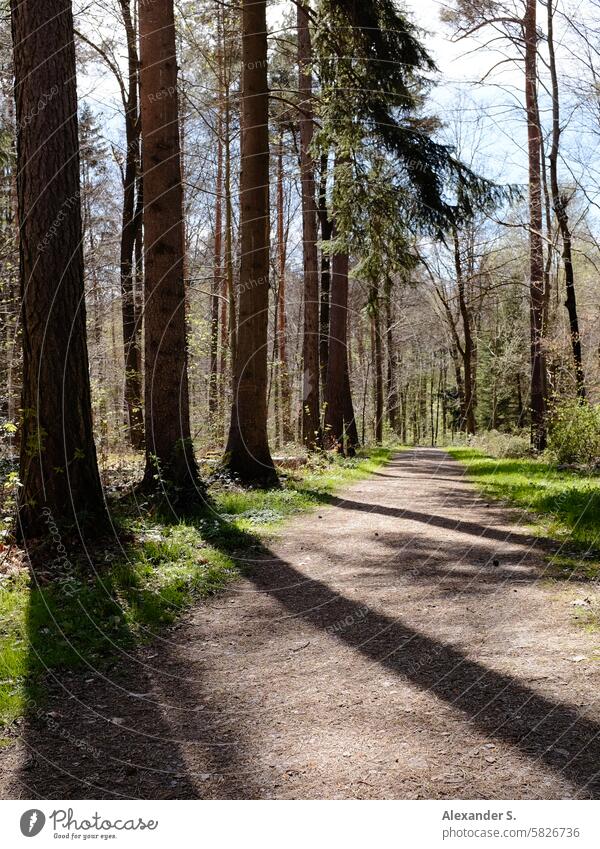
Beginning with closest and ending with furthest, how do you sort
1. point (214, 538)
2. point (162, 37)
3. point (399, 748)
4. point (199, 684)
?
point (399, 748) < point (199, 684) < point (214, 538) < point (162, 37)

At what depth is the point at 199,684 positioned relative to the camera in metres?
4.34

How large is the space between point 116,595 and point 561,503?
5553 millimetres

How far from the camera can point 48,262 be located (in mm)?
6480

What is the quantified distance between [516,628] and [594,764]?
6.10 feet

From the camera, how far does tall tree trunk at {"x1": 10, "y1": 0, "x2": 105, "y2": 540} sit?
249 inches

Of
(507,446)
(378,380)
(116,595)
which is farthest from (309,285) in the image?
(378,380)

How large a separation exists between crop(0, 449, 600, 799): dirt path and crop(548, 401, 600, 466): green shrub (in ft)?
21.0

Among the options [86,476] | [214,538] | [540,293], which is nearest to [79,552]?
[86,476]

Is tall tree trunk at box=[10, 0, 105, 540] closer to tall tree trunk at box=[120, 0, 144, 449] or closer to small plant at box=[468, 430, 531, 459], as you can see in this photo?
tall tree trunk at box=[120, 0, 144, 449]

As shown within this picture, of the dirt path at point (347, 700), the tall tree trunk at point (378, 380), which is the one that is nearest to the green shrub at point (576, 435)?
the dirt path at point (347, 700)

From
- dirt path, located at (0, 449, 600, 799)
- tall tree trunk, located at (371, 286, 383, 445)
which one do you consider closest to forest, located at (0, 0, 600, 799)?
dirt path, located at (0, 449, 600, 799)

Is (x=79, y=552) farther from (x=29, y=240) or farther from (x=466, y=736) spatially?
(x=466, y=736)

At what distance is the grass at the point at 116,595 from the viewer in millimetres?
4426

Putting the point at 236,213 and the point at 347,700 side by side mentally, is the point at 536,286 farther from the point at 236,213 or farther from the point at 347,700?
the point at 347,700
